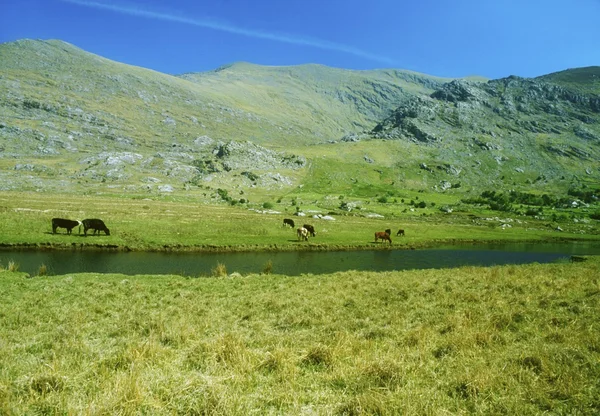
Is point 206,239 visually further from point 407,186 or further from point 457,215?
point 407,186

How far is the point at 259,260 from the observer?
4325 centimetres

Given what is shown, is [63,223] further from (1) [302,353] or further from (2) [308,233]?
(1) [302,353]

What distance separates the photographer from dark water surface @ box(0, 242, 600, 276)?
1351 inches

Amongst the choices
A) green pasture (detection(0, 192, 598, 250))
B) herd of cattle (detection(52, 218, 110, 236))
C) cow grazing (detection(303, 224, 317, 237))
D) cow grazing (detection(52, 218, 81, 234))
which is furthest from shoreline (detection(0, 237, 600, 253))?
cow grazing (detection(52, 218, 81, 234))

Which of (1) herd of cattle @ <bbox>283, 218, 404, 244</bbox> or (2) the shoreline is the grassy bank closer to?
(2) the shoreline

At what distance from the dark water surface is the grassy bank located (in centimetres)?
1711

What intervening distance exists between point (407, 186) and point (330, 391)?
184425 millimetres

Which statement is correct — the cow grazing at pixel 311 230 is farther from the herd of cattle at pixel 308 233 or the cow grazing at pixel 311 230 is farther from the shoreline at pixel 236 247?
the shoreline at pixel 236 247

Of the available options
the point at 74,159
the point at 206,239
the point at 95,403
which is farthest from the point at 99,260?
the point at 74,159

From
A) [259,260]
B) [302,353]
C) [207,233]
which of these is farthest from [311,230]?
[302,353]

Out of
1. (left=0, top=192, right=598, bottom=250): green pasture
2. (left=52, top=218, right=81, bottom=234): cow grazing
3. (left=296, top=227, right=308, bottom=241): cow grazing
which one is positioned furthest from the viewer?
(left=296, top=227, right=308, bottom=241): cow grazing

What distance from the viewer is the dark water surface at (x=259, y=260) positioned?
113 ft

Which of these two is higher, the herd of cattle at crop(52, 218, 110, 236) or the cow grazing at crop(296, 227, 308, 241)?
the herd of cattle at crop(52, 218, 110, 236)

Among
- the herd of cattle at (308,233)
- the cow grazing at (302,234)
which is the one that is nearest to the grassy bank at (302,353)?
the cow grazing at (302,234)
